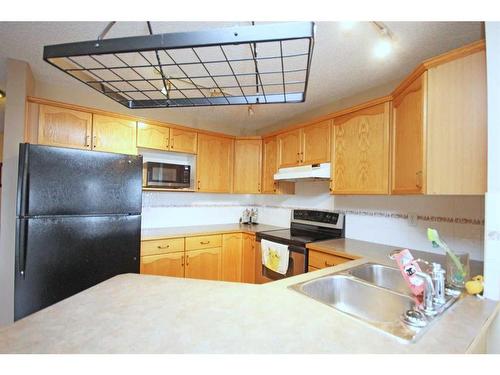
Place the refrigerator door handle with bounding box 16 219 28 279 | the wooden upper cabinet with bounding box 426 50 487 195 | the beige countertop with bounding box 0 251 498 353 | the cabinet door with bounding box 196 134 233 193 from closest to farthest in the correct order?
the beige countertop with bounding box 0 251 498 353, the wooden upper cabinet with bounding box 426 50 487 195, the refrigerator door handle with bounding box 16 219 28 279, the cabinet door with bounding box 196 134 233 193

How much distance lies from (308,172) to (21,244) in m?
2.25

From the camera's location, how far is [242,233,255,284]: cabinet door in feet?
8.79

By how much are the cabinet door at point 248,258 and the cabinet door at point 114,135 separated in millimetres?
1566

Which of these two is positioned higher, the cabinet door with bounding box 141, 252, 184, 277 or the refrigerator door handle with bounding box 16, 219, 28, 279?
the refrigerator door handle with bounding box 16, 219, 28, 279

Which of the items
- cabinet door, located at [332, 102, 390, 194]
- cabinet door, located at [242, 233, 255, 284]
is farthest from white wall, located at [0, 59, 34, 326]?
cabinet door, located at [332, 102, 390, 194]

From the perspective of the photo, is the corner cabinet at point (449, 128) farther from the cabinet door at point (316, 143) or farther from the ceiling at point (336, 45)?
the cabinet door at point (316, 143)

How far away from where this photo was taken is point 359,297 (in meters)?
1.19

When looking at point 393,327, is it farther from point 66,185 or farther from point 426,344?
point 66,185

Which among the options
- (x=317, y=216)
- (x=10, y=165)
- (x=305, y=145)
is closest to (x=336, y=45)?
(x=305, y=145)

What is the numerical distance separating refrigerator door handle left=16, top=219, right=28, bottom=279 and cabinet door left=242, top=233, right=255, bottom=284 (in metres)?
1.91

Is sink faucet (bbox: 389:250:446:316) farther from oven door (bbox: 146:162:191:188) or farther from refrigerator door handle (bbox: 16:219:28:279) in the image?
oven door (bbox: 146:162:191:188)

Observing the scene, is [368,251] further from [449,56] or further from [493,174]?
[449,56]
